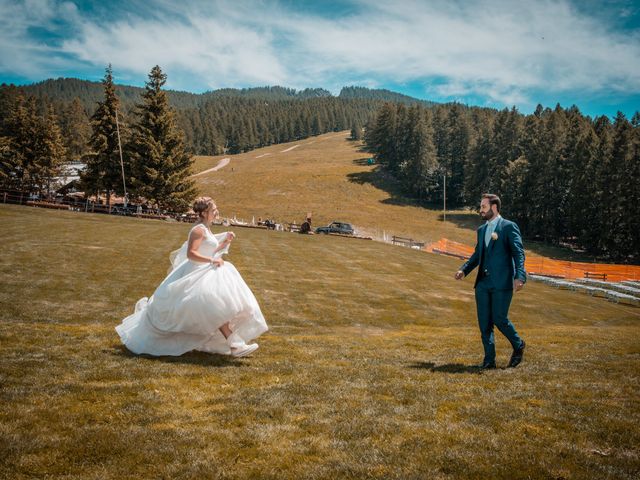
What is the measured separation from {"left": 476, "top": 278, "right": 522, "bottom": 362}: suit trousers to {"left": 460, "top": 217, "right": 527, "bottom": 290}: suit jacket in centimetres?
13

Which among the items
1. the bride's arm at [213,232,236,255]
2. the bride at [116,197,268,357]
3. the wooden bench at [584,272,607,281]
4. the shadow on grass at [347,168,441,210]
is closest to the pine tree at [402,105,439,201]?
the shadow on grass at [347,168,441,210]

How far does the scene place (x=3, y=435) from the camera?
13.3 feet

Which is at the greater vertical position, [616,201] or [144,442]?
[616,201]

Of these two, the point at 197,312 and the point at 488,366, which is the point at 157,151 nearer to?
the point at 197,312

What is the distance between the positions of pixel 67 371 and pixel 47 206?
5157 centimetres

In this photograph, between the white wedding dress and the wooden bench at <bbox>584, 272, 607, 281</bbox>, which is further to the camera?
the wooden bench at <bbox>584, 272, 607, 281</bbox>

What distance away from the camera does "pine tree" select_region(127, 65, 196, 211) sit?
50.2 meters

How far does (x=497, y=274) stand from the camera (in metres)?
7.43

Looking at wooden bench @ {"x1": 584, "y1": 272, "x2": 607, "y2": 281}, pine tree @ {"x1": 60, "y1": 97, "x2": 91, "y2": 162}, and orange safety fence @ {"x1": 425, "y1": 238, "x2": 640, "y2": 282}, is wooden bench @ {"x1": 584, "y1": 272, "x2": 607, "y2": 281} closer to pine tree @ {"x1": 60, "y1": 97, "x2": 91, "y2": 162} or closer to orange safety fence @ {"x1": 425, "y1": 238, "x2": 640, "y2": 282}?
orange safety fence @ {"x1": 425, "y1": 238, "x2": 640, "y2": 282}

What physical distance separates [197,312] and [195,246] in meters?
1.14

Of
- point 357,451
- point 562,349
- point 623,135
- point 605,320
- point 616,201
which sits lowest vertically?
point 605,320

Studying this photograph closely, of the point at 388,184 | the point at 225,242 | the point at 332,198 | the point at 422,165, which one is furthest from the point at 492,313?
the point at 388,184

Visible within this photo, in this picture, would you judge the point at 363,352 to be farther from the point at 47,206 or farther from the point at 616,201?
the point at 616,201

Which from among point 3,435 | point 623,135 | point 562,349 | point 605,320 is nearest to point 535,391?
point 562,349
